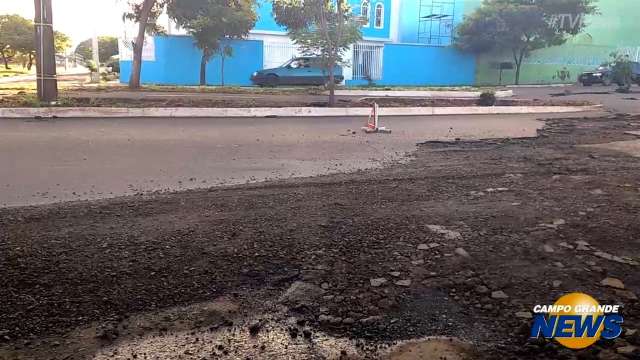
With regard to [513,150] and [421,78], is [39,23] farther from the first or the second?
[421,78]

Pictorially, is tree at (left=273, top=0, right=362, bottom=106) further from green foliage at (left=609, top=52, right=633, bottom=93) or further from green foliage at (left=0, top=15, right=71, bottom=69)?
green foliage at (left=0, top=15, right=71, bottom=69)

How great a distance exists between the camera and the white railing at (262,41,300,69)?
28.7 meters

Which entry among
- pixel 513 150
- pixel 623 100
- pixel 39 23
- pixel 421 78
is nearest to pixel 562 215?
pixel 513 150

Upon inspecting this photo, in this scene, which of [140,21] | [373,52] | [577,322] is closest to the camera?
[577,322]

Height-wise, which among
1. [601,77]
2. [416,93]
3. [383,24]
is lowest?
[416,93]

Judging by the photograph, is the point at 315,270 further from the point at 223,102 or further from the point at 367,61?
the point at 367,61

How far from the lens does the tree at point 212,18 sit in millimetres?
23391

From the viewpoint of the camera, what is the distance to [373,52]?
31422mm

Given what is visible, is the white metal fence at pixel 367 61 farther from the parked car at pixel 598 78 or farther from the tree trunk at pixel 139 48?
the tree trunk at pixel 139 48

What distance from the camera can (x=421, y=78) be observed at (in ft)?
108

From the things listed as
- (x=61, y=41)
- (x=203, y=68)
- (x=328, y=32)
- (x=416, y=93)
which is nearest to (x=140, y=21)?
(x=203, y=68)

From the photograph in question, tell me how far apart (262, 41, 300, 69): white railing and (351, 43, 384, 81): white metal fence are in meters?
4.00

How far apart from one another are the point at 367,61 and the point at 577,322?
2923cm

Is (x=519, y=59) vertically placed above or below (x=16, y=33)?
below
